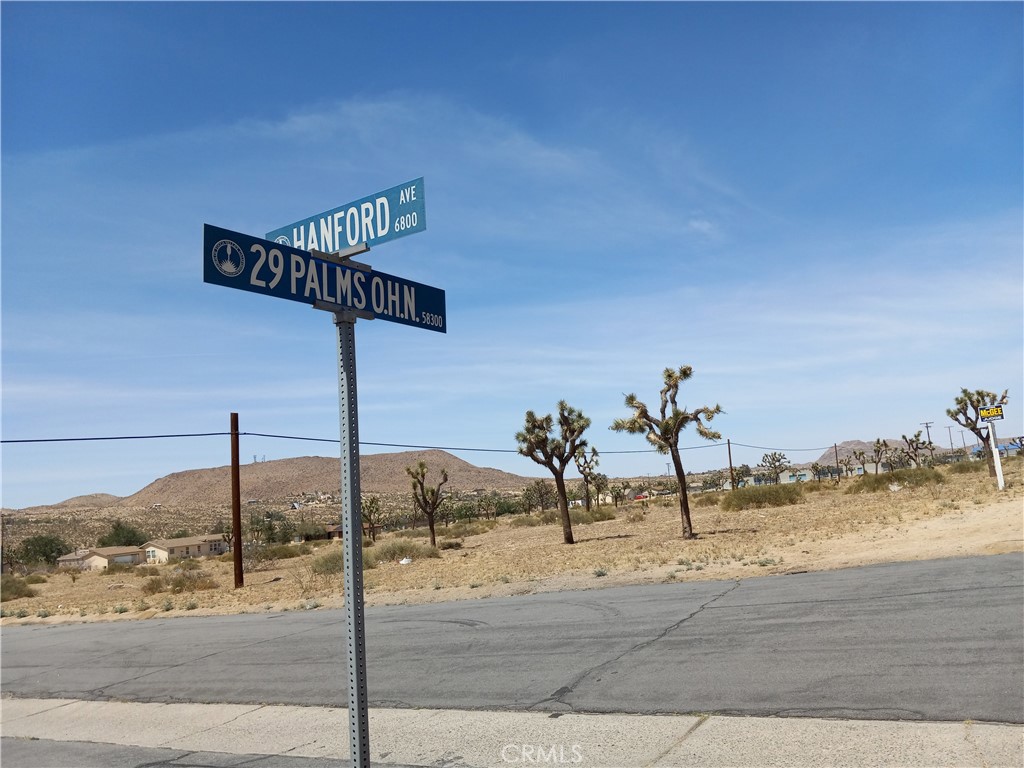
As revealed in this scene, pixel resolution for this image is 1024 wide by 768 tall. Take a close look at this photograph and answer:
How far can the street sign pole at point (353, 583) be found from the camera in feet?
10.8

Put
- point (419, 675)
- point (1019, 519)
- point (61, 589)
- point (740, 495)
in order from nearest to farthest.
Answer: point (419, 675) → point (1019, 519) → point (61, 589) → point (740, 495)

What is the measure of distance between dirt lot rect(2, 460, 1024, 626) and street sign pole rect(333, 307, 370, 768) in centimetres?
1358

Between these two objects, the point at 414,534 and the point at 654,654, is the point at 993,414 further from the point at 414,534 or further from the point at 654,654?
the point at 414,534

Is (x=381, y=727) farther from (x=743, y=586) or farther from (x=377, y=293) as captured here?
(x=743, y=586)

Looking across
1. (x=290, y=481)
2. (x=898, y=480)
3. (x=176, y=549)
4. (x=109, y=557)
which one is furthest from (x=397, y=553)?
(x=290, y=481)

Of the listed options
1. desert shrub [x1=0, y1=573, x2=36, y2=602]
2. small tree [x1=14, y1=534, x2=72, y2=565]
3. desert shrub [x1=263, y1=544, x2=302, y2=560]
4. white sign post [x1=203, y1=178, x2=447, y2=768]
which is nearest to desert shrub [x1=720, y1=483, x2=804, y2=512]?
desert shrub [x1=263, y1=544, x2=302, y2=560]

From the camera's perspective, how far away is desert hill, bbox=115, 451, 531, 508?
157m

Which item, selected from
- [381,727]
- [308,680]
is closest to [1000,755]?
[381,727]

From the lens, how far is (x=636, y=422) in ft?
97.0

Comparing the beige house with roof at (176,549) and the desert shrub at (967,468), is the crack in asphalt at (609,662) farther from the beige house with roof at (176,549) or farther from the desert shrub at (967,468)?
the beige house with roof at (176,549)

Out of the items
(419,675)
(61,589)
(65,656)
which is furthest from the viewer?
(61,589)

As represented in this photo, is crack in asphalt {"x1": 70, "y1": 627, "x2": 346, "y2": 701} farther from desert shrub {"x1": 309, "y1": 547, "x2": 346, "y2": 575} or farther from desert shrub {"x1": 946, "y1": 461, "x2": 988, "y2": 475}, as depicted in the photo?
desert shrub {"x1": 946, "y1": 461, "x2": 988, "y2": 475}

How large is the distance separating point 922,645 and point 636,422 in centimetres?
2140

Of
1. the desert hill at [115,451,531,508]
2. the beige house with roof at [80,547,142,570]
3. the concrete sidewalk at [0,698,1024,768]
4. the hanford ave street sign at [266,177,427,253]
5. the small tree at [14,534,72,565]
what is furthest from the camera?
the desert hill at [115,451,531,508]
